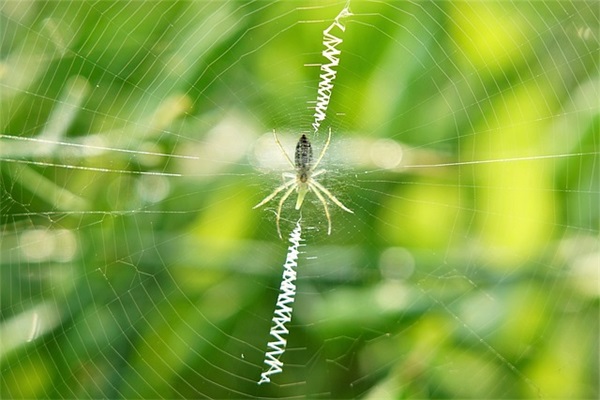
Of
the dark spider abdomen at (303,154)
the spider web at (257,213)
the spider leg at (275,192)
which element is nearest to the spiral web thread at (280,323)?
the spider web at (257,213)

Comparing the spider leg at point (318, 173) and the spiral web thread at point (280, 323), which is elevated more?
the spider leg at point (318, 173)

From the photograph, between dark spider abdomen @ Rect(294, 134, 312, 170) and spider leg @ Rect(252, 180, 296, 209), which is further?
dark spider abdomen @ Rect(294, 134, 312, 170)

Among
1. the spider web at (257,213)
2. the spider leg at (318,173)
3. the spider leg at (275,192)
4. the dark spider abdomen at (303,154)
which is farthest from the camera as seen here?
the spider leg at (318,173)

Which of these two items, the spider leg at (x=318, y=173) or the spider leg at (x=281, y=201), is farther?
the spider leg at (x=318, y=173)

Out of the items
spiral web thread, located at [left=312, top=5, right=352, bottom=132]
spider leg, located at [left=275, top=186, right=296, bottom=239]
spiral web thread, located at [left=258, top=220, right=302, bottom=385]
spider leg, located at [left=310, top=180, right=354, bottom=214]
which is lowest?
spiral web thread, located at [left=258, top=220, right=302, bottom=385]

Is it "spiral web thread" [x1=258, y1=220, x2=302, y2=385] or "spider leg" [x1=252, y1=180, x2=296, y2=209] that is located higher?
"spider leg" [x1=252, y1=180, x2=296, y2=209]

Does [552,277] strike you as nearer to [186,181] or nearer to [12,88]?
[186,181]

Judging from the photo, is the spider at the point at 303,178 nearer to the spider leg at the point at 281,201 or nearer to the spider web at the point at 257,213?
the spider leg at the point at 281,201

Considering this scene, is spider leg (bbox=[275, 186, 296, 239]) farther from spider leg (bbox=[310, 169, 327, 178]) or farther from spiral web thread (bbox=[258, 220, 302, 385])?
spiral web thread (bbox=[258, 220, 302, 385])

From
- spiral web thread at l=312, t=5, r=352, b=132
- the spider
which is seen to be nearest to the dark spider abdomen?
the spider
